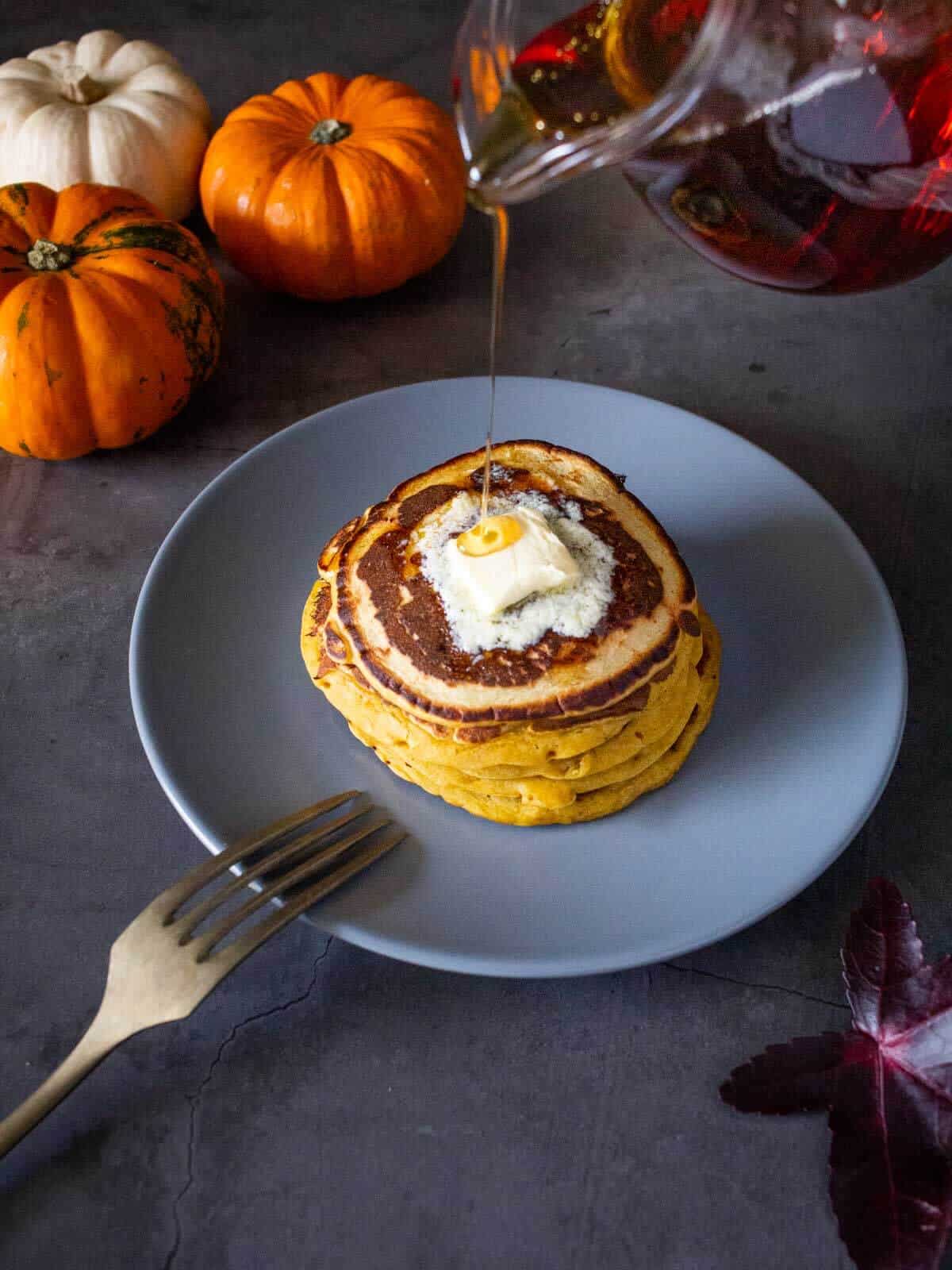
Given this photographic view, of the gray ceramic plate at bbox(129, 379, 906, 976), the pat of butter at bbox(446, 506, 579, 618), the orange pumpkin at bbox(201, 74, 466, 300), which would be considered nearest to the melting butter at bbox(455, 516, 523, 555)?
the pat of butter at bbox(446, 506, 579, 618)

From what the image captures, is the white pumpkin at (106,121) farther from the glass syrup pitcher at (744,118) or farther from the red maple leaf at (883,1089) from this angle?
the red maple leaf at (883,1089)

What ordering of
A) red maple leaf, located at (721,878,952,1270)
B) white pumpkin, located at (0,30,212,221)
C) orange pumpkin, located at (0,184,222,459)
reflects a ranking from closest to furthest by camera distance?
red maple leaf, located at (721,878,952,1270), orange pumpkin, located at (0,184,222,459), white pumpkin, located at (0,30,212,221)

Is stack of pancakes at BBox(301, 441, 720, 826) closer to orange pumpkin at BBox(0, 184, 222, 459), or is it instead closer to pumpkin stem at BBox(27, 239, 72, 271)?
orange pumpkin at BBox(0, 184, 222, 459)

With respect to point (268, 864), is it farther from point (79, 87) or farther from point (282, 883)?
point (79, 87)

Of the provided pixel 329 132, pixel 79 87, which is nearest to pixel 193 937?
pixel 329 132

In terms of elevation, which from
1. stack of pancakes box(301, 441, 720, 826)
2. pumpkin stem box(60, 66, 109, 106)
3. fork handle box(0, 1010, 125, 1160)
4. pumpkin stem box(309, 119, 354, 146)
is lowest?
fork handle box(0, 1010, 125, 1160)

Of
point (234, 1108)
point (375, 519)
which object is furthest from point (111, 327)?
point (234, 1108)
